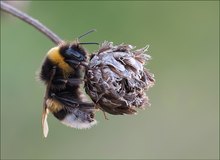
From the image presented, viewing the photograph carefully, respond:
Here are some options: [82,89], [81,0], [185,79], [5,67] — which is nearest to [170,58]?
[185,79]

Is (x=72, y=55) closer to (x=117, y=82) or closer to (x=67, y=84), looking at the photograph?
(x=67, y=84)

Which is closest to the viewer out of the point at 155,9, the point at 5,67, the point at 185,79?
the point at 5,67

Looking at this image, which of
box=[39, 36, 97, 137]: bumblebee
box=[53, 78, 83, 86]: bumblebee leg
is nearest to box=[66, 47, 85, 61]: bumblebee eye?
box=[39, 36, 97, 137]: bumblebee

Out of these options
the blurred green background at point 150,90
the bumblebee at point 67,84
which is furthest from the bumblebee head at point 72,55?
the blurred green background at point 150,90

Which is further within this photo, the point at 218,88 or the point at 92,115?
the point at 218,88

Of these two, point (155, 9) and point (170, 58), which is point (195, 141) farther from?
point (155, 9)
